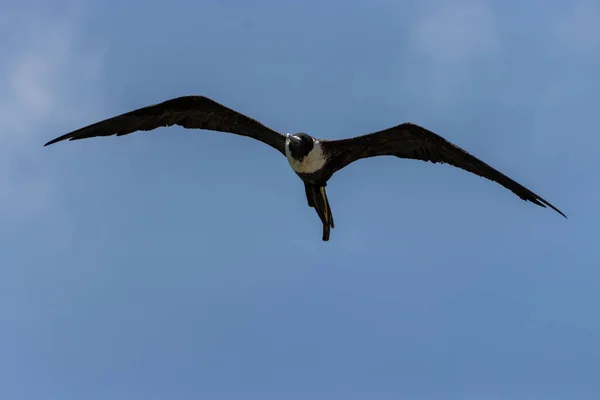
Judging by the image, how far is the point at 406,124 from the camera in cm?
1766

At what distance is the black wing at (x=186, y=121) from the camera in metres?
18.8

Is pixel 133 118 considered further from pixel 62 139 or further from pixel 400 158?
pixel 400 158

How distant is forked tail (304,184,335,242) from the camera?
61.9 ft

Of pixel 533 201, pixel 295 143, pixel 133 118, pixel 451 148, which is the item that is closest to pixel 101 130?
pixel 133 118

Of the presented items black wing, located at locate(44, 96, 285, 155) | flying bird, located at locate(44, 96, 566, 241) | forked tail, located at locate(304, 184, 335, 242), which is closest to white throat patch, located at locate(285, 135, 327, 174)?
flying bird, located at locate(44, 96, 566, 241)

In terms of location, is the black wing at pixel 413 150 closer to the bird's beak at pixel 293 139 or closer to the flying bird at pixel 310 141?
the flying bird at pixel 310 141

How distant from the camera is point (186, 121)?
63.5 feet

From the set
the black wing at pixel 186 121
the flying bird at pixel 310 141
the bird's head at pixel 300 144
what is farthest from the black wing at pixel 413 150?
the black wing at pixel 186 121

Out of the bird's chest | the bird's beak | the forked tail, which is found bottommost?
the forked tail

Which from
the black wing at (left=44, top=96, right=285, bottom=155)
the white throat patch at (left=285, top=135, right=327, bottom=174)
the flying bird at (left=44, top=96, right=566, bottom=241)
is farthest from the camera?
the black wing at (left=44, top=96, right=285, bottom=155)

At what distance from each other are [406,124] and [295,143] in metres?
1.87

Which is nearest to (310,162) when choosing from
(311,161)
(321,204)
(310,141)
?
(311,161)

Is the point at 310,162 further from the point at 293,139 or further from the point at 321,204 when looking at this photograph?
the point at 321,204

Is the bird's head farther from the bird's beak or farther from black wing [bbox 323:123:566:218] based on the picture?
black wing [bbox 323:123:566:218]
